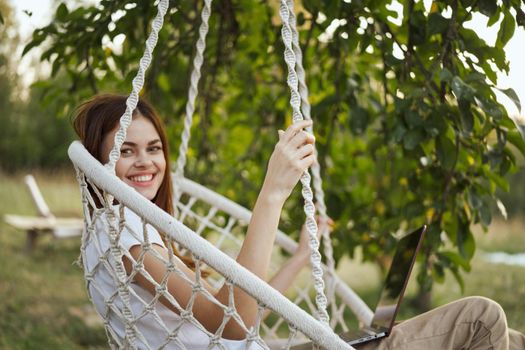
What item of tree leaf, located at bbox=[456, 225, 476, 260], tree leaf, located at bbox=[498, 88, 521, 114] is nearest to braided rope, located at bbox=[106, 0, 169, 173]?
tree leaf, located at bbox=[498, 88, 521, 114]

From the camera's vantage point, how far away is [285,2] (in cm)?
149

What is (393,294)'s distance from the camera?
180 centimetres

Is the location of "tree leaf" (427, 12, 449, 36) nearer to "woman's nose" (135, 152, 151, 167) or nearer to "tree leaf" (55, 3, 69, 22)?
"woman's nose" (135, 152, 151, 167)

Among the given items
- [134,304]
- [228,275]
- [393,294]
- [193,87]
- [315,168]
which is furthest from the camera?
[193,87]

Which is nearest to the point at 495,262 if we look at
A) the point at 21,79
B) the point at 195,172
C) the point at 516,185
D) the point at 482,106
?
the point at 516,185

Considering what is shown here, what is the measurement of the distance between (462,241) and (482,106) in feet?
2.10

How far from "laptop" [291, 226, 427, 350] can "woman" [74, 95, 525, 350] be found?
0.11ft

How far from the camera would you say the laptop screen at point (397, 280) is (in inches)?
67.1

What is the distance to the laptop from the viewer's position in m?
1.68

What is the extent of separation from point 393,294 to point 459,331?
0.22m

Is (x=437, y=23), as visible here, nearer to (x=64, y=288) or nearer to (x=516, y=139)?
(x=516, y=139)

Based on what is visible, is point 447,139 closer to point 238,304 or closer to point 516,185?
point 238,304

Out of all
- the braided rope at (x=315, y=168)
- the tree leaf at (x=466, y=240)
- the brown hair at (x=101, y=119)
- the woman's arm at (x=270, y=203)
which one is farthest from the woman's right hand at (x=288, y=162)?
the tree leaf at (x=466, y=240)

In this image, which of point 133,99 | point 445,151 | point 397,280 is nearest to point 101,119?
point 133,99
